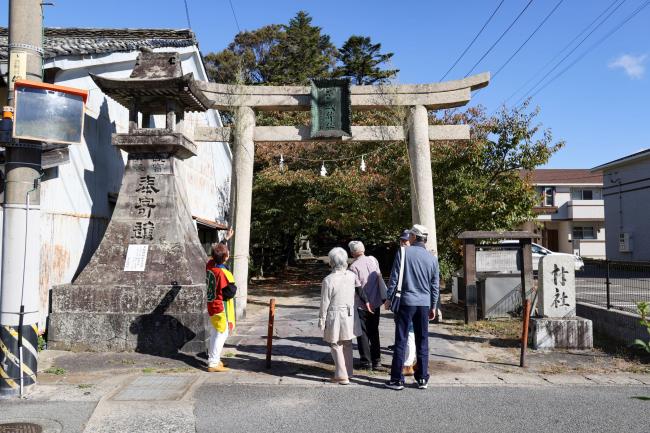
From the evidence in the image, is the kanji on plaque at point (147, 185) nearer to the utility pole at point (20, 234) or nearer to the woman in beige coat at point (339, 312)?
the utility pole at point (20, 234)

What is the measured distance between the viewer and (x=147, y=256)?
28.7ft

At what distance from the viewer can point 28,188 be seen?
5910mm

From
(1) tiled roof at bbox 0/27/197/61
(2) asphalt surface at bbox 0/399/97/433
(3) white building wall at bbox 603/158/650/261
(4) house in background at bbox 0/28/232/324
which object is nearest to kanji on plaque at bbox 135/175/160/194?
(4) house in background at bbox 0/28/232/324

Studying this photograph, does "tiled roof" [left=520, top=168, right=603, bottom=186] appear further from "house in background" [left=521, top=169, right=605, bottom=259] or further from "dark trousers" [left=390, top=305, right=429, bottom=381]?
"dark trousers" [left=390, top=305, right=429, bottom=381]

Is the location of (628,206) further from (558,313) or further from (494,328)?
(558,313)

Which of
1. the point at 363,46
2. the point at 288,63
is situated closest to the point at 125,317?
the point at 288,63

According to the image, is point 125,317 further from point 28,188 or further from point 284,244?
point 284,244

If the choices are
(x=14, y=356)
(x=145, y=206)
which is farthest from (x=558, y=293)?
(x=14, y=356)

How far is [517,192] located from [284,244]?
47.7 ft

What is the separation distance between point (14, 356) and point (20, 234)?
1363 mm

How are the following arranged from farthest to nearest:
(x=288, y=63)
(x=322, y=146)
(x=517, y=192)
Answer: (x=288, y=63), (x=322, y=146), (x=517, y=192)

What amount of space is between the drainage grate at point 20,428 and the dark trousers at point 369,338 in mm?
3915

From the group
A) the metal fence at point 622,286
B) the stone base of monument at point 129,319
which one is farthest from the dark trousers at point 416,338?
the metal fence at point 622,286

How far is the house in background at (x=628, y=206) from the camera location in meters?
25.0
